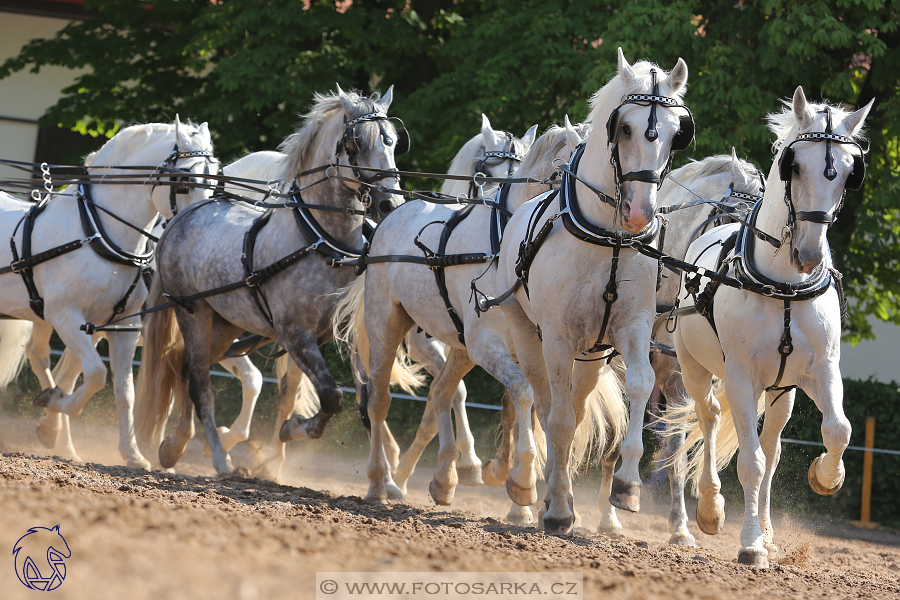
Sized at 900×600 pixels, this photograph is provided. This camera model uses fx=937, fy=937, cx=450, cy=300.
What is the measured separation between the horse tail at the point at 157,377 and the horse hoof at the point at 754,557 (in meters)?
4.44

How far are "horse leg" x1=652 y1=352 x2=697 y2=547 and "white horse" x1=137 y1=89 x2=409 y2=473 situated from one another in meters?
2.35

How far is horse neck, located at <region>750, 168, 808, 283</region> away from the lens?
4562 mm

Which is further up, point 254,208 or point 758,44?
point 758,44

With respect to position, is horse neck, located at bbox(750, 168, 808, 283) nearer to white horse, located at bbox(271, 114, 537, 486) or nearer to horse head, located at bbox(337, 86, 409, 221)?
white horse, located at bbox(271, 114, 537, 486)

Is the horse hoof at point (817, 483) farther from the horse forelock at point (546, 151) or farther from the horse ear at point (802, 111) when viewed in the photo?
the horse forelock at point (546, 151)

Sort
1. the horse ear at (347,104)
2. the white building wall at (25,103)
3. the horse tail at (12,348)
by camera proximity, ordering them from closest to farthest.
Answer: the horse ear at (347,104) → the horse tail at (12,348) → the white building wall at (25,103)

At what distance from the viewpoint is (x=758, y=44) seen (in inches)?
388

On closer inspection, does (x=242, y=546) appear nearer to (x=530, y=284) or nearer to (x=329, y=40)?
(x=530, y=284)

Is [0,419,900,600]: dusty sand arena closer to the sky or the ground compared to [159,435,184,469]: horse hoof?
closer to the sky

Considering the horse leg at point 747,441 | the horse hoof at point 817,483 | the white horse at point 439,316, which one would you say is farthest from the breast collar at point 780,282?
the white horse at point 439,316

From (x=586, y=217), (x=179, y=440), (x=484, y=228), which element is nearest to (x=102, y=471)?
(x=179, y=440)

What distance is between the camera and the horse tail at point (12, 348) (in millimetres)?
8836

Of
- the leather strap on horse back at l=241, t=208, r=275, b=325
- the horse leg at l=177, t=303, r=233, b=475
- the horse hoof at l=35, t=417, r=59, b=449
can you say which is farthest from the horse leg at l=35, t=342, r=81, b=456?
the leather strap on horse back at l=241, t=208, r=275, b=325

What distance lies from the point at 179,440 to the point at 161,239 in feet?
5.08
